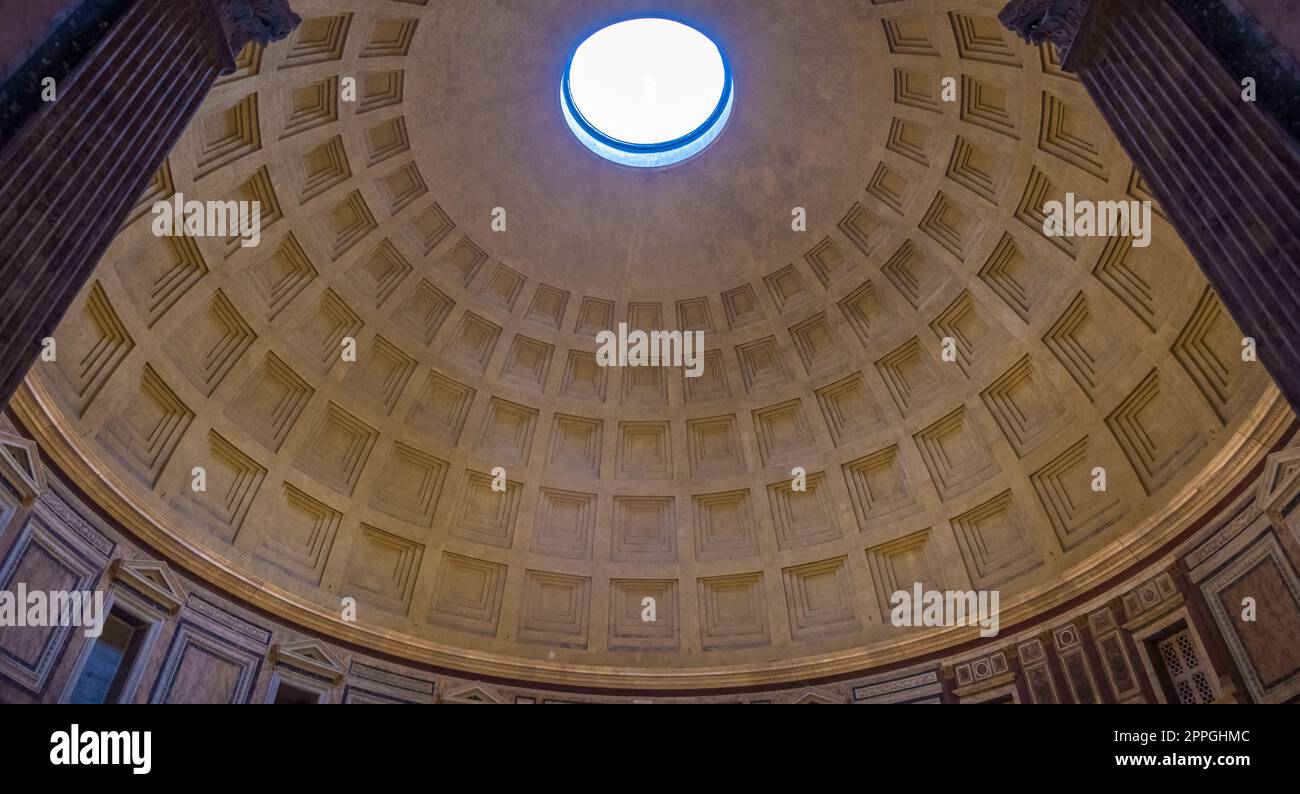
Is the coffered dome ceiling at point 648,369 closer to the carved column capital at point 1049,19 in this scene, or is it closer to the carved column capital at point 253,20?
the carved column capital at point 253,20

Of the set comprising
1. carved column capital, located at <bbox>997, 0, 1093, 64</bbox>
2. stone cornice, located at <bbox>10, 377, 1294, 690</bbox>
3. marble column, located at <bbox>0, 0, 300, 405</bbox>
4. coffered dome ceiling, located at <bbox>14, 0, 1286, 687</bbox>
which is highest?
coffered dome ceiling, located at <bbox>14, 0, 1286, 687</bbox>

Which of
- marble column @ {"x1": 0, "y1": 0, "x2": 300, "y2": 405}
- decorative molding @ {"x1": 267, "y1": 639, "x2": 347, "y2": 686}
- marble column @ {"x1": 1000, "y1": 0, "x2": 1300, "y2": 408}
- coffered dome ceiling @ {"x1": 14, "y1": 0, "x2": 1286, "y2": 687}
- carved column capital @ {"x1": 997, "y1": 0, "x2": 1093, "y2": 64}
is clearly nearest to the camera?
marble column @ {"x1": 0, "y1": 0, "x2": 300, "y2": 405}

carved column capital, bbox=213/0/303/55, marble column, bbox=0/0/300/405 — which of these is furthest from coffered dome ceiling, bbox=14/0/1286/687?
marble column, bbox=0/0/300/405

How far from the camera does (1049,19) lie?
10.7 metres

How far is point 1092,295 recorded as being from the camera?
18.7 m

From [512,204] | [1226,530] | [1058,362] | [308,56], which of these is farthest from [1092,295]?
[308,56]

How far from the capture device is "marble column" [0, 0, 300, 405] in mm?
7051

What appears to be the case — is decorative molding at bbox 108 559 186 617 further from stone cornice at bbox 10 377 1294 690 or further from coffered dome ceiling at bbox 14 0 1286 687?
coffered dome ceiling at bbox 14 0 1286 687

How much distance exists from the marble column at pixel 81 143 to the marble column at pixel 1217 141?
1028 cm

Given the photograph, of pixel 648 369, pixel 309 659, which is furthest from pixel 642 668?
pixel 648 369

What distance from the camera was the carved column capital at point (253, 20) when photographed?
1041 centimetres

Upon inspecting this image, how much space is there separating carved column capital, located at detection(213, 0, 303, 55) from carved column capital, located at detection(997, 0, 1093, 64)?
9249 millimetres

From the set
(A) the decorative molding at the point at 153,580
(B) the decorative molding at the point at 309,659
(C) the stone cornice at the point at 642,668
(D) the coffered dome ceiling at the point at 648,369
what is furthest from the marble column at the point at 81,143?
(B) the decorative molding at the point at 309,659

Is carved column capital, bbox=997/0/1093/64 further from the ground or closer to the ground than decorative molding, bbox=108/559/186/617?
further from the ground
